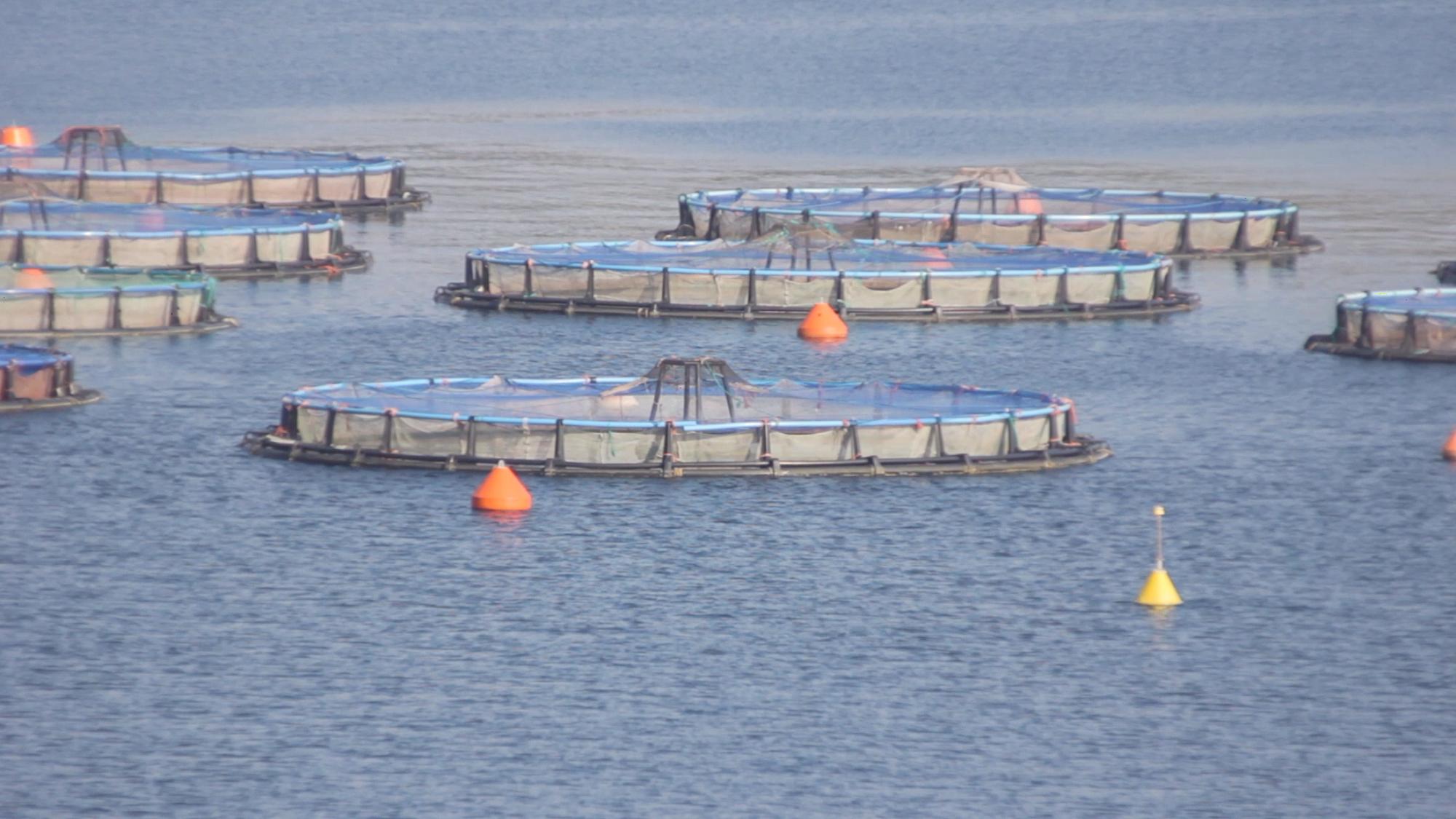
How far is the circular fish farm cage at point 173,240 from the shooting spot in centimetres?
8931

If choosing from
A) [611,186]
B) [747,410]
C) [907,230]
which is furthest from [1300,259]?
[747,410]

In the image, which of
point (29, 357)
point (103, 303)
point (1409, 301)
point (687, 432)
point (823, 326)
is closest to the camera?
point (687, 432)

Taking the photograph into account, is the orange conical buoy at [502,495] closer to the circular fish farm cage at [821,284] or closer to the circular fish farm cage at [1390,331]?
the circular fish farm cage at [821,284]

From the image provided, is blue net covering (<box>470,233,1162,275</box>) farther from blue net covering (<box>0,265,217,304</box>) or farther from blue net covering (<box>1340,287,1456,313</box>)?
blue net covering (<box>0,265,217,304</box>)

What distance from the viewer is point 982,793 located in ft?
138

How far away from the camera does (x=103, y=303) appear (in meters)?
79.2

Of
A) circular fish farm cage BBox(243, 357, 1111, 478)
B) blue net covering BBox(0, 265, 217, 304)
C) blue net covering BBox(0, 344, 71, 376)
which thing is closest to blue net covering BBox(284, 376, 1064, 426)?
circular fish farm cage BBox(243, 357, 1111, 478)

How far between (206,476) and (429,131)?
89559 mm

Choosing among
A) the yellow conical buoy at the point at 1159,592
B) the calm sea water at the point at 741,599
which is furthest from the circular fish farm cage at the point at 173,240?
the yellow conical buoy at the point at 1159,592

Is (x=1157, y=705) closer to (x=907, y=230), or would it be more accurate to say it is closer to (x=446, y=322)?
(x=446, y=322)

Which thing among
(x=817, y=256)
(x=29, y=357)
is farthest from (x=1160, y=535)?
(x=817, y=256)

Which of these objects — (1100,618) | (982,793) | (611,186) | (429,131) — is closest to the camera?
(982,793)

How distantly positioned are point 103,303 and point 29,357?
9098mm

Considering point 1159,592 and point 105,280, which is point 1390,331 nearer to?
point 1159,592
